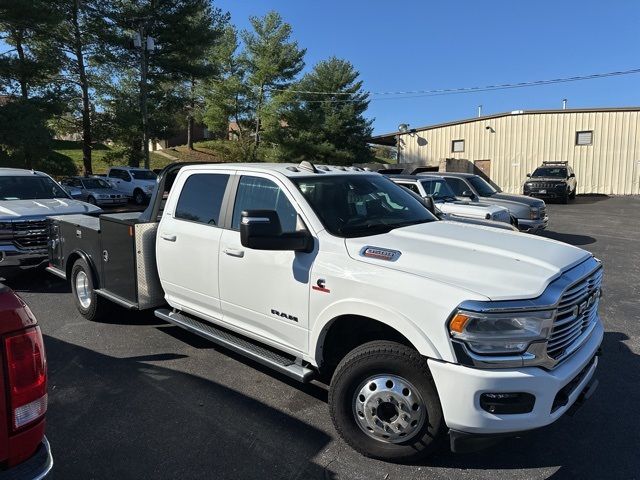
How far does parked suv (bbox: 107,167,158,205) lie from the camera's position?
23891 millimetres

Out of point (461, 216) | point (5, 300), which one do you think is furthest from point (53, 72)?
point (5, 300)

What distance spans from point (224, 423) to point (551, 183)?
23275mm

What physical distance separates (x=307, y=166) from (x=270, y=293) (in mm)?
1267

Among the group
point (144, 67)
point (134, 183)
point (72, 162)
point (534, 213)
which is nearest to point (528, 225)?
point (534, 213)

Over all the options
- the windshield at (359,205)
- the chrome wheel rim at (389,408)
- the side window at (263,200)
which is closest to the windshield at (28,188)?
the side window at (263,200)

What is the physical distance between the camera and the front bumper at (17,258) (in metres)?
7.33

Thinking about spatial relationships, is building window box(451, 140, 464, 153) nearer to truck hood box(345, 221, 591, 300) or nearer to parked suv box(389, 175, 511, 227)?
parked suv box(389, 175, 511, 227)

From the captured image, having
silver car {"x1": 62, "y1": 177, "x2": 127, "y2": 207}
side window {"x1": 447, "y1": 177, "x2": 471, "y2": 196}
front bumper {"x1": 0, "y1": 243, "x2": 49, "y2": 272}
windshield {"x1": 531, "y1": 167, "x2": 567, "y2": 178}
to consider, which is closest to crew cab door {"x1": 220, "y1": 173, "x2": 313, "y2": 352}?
front bumper {"x1": 0, "y1": 243, "x2": 49, "y2": 272}

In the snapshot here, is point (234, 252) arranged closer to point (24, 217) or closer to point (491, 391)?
point (491, 391)

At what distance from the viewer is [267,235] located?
3361 millimetres

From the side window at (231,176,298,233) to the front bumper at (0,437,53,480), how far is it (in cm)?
215

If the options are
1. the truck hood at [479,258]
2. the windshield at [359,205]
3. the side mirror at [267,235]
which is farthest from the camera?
the windshield at [359,205]

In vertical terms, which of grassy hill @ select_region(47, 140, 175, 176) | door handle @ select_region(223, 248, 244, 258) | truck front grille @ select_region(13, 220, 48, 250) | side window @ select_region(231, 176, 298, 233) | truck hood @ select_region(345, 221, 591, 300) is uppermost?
grassy hill @ select_region(47, 140, 175, 176)

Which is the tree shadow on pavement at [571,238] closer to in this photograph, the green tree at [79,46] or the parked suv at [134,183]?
the parked suv at [134,183]
